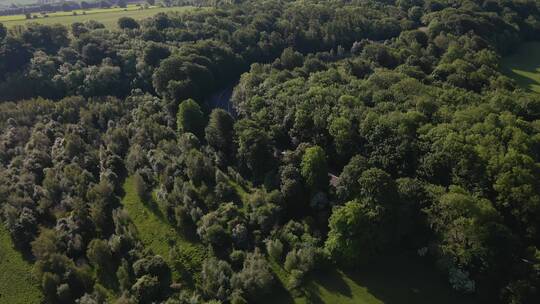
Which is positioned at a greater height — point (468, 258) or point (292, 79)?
point (292, 79)

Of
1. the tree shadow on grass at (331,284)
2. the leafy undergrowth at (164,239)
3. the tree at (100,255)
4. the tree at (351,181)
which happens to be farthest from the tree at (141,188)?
the tree at (351,181)

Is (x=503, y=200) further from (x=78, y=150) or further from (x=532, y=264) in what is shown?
(x=78, y=150)

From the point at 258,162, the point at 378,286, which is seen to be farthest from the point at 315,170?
the point at 378,286

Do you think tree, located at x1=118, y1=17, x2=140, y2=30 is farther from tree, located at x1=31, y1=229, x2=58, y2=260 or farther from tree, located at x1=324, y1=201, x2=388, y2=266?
tree, located at x1=324, y1=201, x2=388, y2=266

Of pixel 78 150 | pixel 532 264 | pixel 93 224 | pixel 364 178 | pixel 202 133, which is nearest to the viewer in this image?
pixel 532 264

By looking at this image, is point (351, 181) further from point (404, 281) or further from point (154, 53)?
point (154, 53)

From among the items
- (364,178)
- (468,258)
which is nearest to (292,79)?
(364,178)
